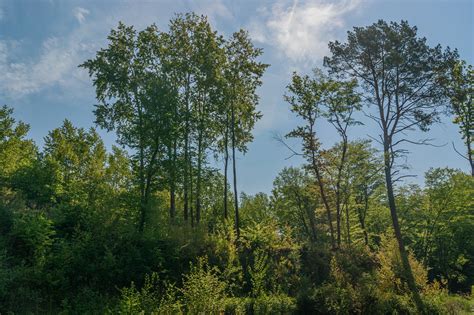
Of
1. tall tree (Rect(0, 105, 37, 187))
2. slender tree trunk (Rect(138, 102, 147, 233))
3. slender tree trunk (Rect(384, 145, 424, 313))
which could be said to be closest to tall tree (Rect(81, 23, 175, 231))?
slender tree trunk (Rect(138, 102, 147, 233))

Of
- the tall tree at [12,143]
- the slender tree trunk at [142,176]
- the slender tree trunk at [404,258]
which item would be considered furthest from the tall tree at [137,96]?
the slender tree trunk at [404,258]

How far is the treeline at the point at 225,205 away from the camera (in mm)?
12695

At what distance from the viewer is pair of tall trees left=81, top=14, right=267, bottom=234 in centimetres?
1908

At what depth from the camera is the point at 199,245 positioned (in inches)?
666

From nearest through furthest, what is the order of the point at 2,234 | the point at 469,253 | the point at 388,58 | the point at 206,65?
the point at 2,234, the point at 388,58, the point at 206,65, the point at 469,253

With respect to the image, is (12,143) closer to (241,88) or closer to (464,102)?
(241,88)

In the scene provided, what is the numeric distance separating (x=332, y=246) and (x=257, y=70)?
38.8 feet

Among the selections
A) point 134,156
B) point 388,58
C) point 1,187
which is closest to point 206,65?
point 134,156

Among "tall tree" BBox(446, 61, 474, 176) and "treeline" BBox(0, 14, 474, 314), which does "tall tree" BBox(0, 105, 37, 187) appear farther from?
"tall tree" BBox(446, 61, 474, 176)

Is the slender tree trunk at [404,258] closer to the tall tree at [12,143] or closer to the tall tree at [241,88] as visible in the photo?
the tall tree at [241,88]

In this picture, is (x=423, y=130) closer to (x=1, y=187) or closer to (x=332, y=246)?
(x=332, y=246)

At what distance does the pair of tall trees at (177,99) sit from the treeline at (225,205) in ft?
0.29

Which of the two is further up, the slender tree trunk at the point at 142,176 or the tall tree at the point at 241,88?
the tall tree at the point at 241,88

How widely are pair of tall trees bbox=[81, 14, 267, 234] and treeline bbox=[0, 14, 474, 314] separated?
88mm
